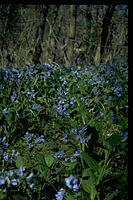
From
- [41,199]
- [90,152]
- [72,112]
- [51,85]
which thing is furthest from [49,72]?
[41,199]

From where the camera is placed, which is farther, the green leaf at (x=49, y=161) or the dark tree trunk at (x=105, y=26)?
the dark tree trunk at (x=105, y=26)

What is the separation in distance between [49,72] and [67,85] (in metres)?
0.50

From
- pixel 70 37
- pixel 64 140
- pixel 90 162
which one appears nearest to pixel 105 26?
pixel 70 37

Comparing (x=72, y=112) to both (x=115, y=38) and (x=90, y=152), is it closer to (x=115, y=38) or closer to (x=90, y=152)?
(x=90, y=152)

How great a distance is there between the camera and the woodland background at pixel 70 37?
23.4 ft

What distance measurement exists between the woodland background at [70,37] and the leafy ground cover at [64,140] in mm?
1899

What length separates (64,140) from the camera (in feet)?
5.65

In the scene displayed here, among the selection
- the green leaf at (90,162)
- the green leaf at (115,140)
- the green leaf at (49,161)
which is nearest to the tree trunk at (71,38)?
the green leaf at (49,161)

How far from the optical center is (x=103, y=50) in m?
8.06

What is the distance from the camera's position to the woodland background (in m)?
7.13

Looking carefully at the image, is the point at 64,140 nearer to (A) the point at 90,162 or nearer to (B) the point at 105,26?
(A) the point at 90,162

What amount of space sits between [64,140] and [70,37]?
595 cm

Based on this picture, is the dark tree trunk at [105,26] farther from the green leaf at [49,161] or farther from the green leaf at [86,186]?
the green leaf at [86,186]

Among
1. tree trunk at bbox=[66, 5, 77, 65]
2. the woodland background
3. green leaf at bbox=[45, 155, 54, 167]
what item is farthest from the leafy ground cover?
tree trunk at bbox=[66, 5, 77, 65]
